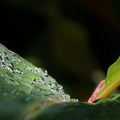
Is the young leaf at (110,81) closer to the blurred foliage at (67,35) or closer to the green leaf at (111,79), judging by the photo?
the green leaf at (111,79)

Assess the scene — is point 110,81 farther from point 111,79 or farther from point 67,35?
point 67,35

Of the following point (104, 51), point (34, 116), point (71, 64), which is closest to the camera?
point (34, 116)

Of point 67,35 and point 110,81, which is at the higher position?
point 67,35

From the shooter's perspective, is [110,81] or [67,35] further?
[67,35]

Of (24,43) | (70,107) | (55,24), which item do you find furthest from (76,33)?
(70,107)

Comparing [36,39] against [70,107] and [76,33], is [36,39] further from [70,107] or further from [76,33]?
[70,107]

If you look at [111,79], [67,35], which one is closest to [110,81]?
[111,79]

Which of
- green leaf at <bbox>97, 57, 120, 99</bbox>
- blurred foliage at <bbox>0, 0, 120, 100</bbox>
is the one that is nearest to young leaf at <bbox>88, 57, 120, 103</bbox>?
green leaf at <bbox>97, 57, 120, 99</bbox>

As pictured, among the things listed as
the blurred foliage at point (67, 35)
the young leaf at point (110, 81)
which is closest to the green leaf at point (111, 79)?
the young leaf at point (110, 81)

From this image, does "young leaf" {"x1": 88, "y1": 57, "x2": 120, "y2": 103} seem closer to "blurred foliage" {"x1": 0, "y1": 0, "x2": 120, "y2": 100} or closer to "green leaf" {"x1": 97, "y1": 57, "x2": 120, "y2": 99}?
"green leaf" {"x1": 97, "y1": 57, "x2": 120, "y2": 99}
